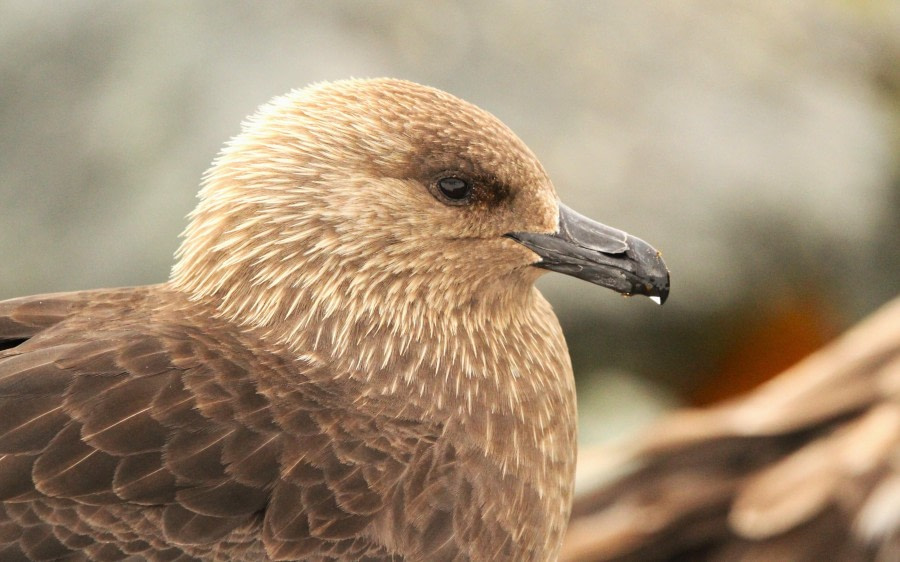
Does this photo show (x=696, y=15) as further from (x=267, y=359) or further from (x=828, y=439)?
(x=267, y=359)

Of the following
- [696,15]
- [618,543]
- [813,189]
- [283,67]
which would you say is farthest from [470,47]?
[618,543]

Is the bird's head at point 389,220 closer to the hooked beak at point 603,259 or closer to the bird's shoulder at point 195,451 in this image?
the hooked beak at point 603,259

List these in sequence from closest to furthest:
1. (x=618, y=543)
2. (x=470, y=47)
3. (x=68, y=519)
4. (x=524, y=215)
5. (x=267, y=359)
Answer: (x=68, y=519)
(x=267, y=359)
(x=524, y=215)
(x=618, y=543)
(x=470, y=47)

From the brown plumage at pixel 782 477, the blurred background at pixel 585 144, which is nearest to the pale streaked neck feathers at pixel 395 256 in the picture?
the brown plumage at pixel 782 477

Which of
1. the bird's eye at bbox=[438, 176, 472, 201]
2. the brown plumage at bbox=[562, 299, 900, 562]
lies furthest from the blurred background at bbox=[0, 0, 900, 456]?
the bird's eye at bbox=[438, 176, 472, 201]

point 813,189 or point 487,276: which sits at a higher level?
point 813,189
